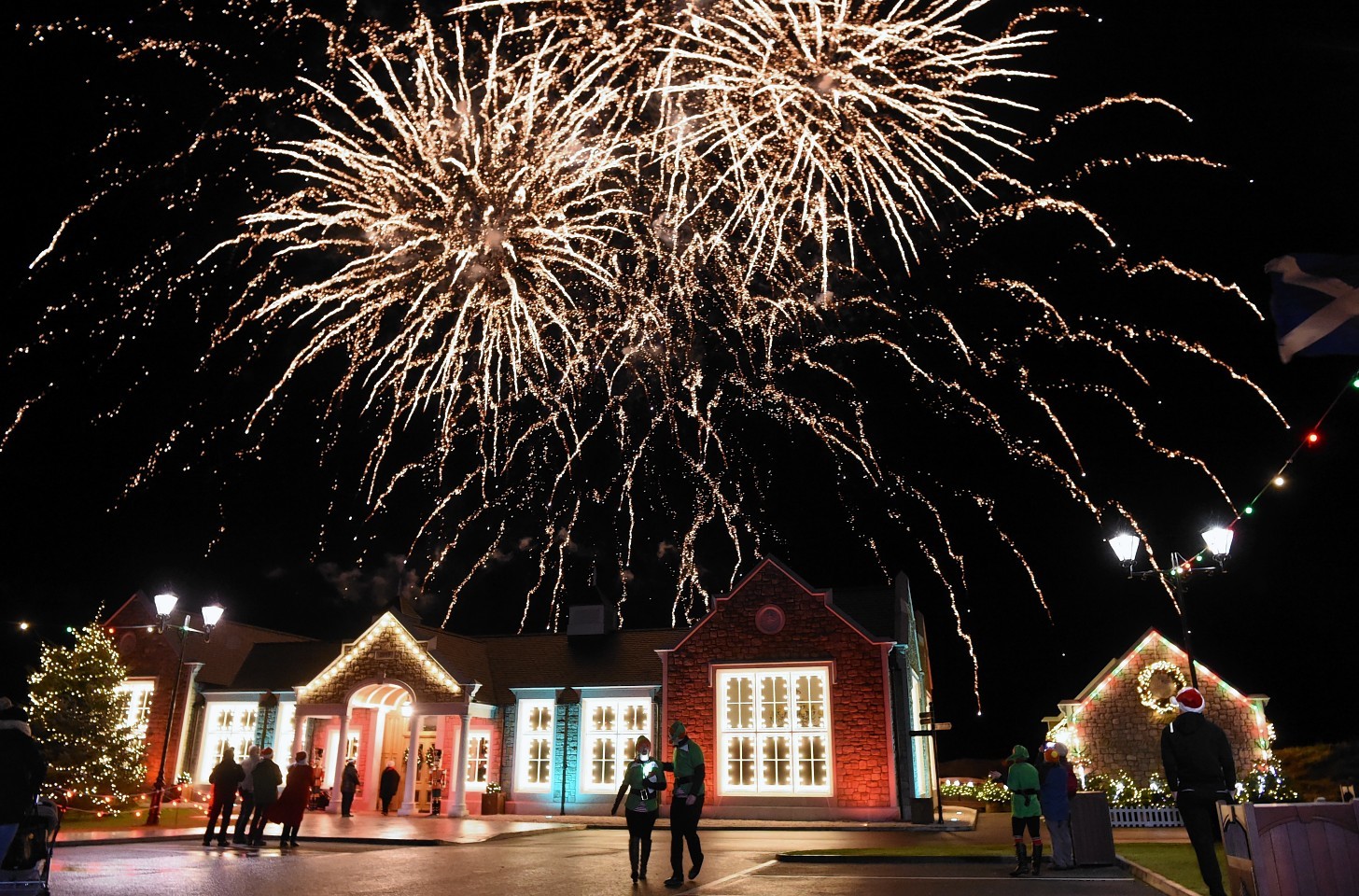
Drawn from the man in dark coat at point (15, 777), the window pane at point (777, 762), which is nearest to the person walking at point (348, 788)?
the window pane at point (777, 762)

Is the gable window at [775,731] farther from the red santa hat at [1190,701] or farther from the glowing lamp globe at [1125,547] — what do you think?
the red santa hat at [1190,701]

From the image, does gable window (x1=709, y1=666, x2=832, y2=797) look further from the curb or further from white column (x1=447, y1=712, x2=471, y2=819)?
the curb

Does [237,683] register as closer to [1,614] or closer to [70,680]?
[70,680]

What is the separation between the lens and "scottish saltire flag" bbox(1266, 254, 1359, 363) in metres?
6.82

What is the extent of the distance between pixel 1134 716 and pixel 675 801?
Answer: 2252 centimetres

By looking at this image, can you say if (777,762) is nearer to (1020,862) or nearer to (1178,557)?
(1178,557)

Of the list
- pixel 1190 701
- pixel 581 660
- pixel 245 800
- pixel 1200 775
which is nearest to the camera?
pixel 1200 775

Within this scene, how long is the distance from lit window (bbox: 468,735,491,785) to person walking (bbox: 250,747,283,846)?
1272 centimetres

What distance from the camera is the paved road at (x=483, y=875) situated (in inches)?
345

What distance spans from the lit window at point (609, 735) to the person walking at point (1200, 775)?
66.1 ft

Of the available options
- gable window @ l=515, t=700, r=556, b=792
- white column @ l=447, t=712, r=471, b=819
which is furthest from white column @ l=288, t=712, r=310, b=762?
gable window @ l=515, t=700, r=556, b=792

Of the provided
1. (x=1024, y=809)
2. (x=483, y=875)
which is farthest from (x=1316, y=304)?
(x=483, y=875)

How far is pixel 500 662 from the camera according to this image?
30.1 metres

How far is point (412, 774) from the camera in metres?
25.9
